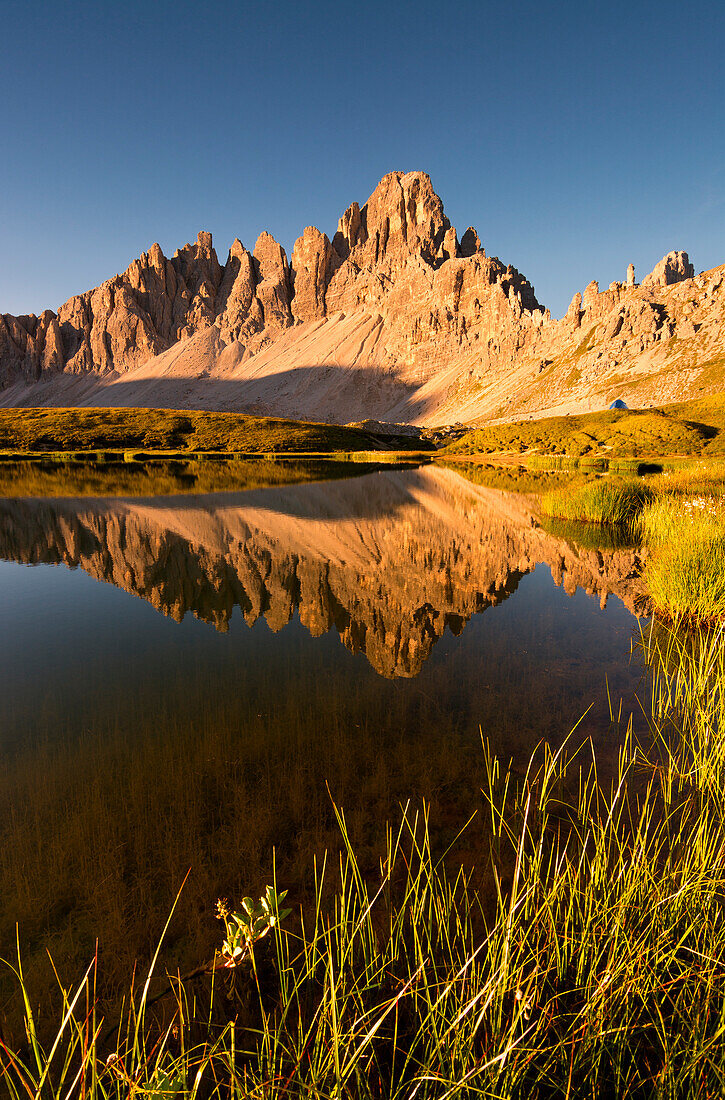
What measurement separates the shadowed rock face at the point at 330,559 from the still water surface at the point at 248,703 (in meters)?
0.11

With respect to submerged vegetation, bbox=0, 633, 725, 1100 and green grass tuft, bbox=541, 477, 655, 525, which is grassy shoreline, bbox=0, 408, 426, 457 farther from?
submerged vegetation, bbox=0, 633, 725, 1100

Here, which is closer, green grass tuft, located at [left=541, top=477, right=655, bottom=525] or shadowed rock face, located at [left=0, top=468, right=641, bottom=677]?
shadowed rock face, located at [left=0, top=468, right=641, bottom=677]

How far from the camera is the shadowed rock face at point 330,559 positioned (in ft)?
34.9

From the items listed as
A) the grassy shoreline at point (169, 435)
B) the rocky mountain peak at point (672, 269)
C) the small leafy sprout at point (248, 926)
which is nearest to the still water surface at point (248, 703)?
the small leafy sprout at point (248, 926)

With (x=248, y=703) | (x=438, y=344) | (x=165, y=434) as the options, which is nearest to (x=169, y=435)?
(x=165, y=434)

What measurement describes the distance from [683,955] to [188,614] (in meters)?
9.97

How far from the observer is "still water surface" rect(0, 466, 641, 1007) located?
401cm

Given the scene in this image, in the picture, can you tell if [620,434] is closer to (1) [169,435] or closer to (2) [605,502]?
(2) [605,502]

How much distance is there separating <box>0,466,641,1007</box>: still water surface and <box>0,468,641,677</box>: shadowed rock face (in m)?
0.11

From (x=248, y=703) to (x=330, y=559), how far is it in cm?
896

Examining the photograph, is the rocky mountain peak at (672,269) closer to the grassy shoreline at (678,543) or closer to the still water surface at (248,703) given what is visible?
the grassy shoreline at (678,543)

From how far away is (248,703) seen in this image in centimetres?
689

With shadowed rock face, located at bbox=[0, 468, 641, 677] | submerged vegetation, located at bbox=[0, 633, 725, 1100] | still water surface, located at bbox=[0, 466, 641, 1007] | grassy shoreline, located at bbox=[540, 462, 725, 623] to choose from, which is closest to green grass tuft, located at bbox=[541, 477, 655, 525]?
grassy shoreline, located at bbox=[540, 462, 725, 623]

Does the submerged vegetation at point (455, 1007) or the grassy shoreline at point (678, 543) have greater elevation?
the grassy shoreline at point (678, 543)
